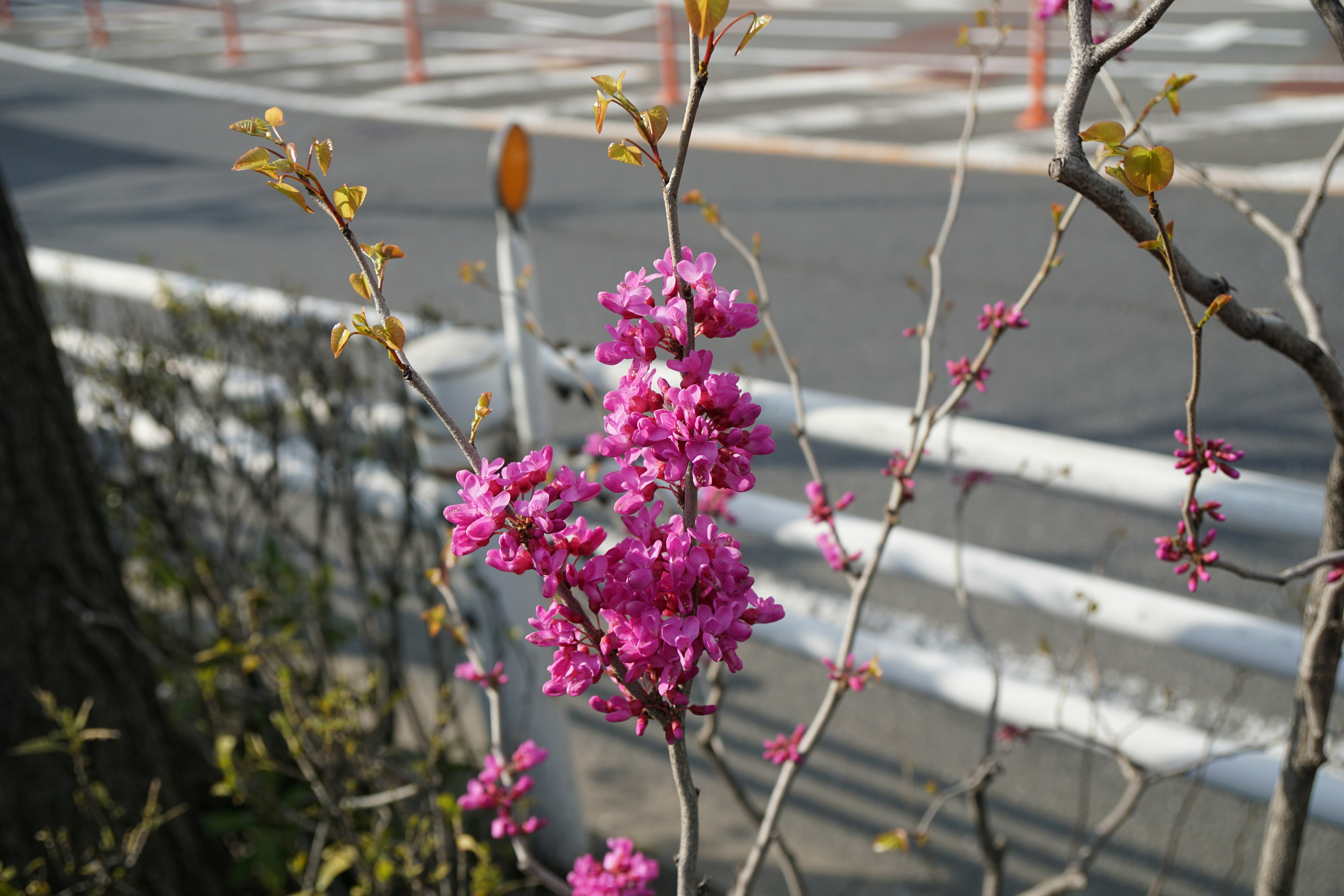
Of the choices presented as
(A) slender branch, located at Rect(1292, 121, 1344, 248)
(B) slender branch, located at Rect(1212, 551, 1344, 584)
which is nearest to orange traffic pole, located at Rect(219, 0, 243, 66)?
(A) slender branch, located at Rect(1292, 121, 1344, 248)

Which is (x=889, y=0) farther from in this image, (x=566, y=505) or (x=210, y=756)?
(x=566, y=505)

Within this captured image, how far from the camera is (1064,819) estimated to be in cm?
265

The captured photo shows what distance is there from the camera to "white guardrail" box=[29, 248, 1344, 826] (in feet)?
5.50

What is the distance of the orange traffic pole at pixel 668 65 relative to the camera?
9.55m

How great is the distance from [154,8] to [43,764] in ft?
62.2

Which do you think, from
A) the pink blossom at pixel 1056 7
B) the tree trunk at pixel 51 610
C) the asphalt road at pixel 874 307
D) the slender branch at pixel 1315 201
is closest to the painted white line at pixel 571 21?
the asphalt road at pixel 874 307

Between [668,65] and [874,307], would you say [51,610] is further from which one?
[668,65]

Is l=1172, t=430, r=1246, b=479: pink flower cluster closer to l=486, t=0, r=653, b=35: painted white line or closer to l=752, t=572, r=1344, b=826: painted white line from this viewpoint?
l=752, t=572, r=1344, b=826: painted white line

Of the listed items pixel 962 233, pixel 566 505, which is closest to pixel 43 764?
pixel 566 505

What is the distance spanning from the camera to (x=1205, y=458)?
3.40 feet

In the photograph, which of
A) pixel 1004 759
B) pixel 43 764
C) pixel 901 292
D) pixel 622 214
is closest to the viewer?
pixel 43 764

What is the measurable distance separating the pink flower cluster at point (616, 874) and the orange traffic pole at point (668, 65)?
28.4 ft

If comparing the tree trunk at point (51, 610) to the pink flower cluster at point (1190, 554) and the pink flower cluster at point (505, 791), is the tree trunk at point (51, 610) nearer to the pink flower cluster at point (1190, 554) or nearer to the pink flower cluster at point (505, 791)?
the pink flower cluster at point (505, 791)

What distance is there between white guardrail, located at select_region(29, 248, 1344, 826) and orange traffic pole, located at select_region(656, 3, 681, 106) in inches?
304
